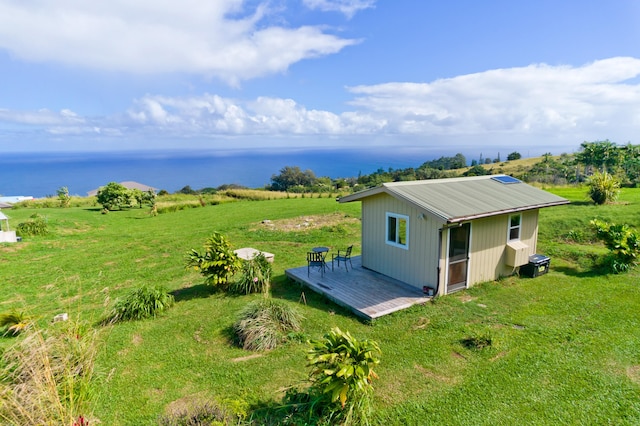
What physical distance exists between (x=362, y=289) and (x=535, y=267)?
17.4 ft

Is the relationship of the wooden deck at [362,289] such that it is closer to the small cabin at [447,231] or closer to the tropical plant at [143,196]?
the small cabin at [447,231]

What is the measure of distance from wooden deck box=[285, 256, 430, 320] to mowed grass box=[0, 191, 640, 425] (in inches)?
9.6

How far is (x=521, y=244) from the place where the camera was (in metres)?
9.94

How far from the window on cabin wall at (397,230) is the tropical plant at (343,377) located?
16.4 feet

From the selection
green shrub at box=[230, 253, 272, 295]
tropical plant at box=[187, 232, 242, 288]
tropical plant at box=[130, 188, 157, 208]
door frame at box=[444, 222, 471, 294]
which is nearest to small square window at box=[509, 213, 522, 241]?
door frame at box=[444, 222, 471, 294]

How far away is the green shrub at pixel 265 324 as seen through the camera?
6.47 meters

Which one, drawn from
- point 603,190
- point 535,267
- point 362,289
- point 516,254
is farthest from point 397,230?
point 603,190

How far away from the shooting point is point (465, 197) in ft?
30.8

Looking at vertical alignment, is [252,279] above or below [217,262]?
below

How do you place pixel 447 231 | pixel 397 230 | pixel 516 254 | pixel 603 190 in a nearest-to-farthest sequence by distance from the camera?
1. pixel 447 231
2. pixel 397 230
3. pixel 516 254
4. pixel 603 190

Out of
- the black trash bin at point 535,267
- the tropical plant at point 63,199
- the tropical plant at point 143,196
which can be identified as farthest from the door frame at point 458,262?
the tropical plant at point 63,199

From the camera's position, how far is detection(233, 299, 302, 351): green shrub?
6.47m

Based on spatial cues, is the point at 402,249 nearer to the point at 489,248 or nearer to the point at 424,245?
the point at 424,245

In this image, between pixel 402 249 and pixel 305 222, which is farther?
A: pixel 305 222
